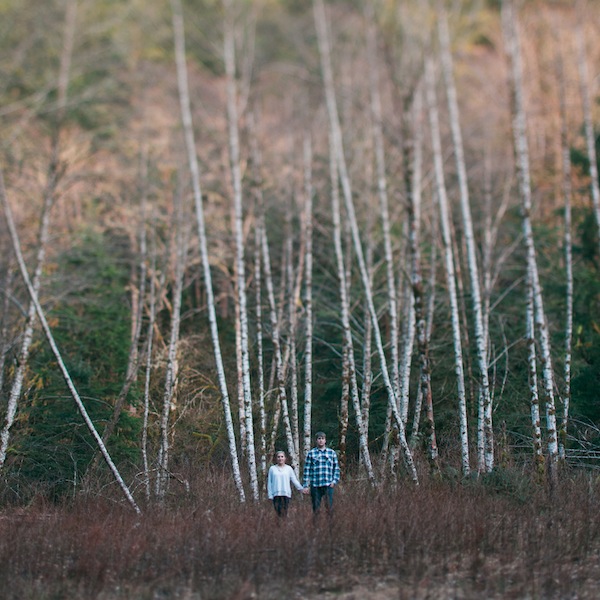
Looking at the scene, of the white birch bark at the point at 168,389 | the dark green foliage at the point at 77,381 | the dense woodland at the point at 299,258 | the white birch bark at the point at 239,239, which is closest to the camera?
the white birch bark at the point at 239,239

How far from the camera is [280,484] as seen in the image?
1100 cm

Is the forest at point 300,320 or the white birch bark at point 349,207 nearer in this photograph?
the forest at point 300,320

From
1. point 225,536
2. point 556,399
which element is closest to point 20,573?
point 225,536

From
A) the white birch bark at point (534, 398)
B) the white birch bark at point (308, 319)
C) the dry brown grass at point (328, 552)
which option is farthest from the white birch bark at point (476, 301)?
the white birch bark at point (308, 319)

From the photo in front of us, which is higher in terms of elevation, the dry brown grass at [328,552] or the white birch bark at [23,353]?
the white birch bark at [23,353]

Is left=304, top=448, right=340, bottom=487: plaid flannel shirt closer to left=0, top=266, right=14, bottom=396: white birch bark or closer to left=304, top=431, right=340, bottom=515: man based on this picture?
left=304, top=431, right=340, bottom=515: man

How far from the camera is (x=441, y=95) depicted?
950 inches

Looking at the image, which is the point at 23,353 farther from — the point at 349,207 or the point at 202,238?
the point at 349,207

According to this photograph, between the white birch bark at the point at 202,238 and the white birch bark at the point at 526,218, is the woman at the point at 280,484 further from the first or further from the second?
the white birch bark at the point at 526,218

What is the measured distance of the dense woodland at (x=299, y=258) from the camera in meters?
14.3

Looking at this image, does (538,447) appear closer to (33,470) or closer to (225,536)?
(225,536)

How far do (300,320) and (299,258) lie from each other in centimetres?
229

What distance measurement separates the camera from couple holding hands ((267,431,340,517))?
36.1 feet

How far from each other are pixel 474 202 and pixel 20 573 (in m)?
17.3
